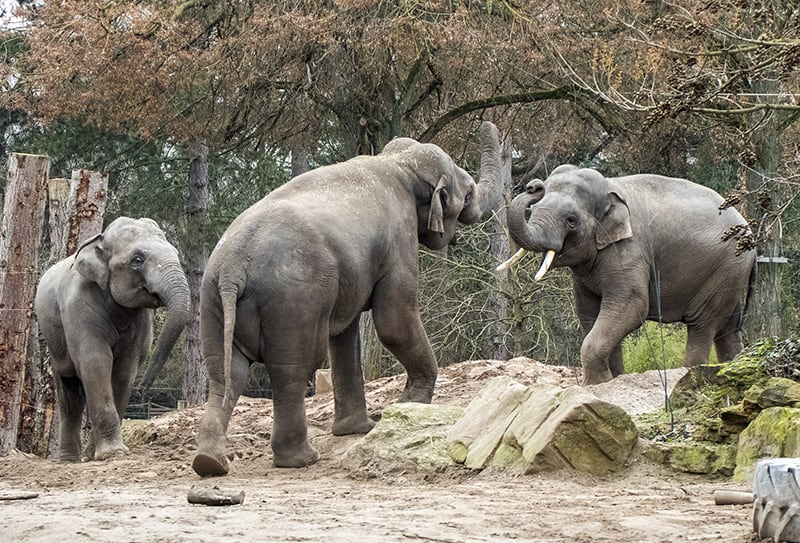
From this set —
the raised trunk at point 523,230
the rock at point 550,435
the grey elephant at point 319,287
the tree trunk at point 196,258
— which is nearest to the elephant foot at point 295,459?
the grey elephant at point 319,287

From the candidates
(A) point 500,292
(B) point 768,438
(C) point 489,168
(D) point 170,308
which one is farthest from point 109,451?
(A) point 500,292

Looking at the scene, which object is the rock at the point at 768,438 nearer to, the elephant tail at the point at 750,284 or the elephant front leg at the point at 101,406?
the elephant tail at the point at 750,284

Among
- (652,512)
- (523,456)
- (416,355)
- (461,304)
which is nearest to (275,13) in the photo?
(461,304)

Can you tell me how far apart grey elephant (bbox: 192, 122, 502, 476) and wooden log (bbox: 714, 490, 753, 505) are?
3603mm

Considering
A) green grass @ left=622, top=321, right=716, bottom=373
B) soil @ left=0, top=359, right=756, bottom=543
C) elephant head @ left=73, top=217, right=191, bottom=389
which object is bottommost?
soil @ left=0, top=359, right=756, bottom=543

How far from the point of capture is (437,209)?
1126 centimetres

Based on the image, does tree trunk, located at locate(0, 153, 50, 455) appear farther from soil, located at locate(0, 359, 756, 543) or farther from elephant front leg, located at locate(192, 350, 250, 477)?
elephant front leg, located at locate(192, 350, 250, 477)

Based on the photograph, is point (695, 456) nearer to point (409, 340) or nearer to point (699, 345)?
point (409, 340)

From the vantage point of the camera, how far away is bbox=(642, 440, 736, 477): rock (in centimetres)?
830

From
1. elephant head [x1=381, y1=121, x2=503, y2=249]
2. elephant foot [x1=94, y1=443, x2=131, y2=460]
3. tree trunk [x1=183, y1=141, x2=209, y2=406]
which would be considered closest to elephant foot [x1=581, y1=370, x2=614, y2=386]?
elephant head [x1=381, y1=121, x2=503, y2=249]

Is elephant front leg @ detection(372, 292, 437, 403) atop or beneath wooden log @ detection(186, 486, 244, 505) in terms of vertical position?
atop

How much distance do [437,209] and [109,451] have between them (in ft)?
11.4

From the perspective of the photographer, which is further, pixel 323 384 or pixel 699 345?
pixel 323 384

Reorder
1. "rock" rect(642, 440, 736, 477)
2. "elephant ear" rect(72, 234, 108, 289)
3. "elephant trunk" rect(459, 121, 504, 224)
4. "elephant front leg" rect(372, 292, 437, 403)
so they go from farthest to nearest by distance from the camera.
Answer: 1. "elephant trunk" rect(459, 121, 504, 224)
2. "elephant ear" rect(72, 234, 108, 289)
3. "elephant front leg" rect(372, 292, 437, 403)
4. "rock" rect(642, 440, 736, 477)
